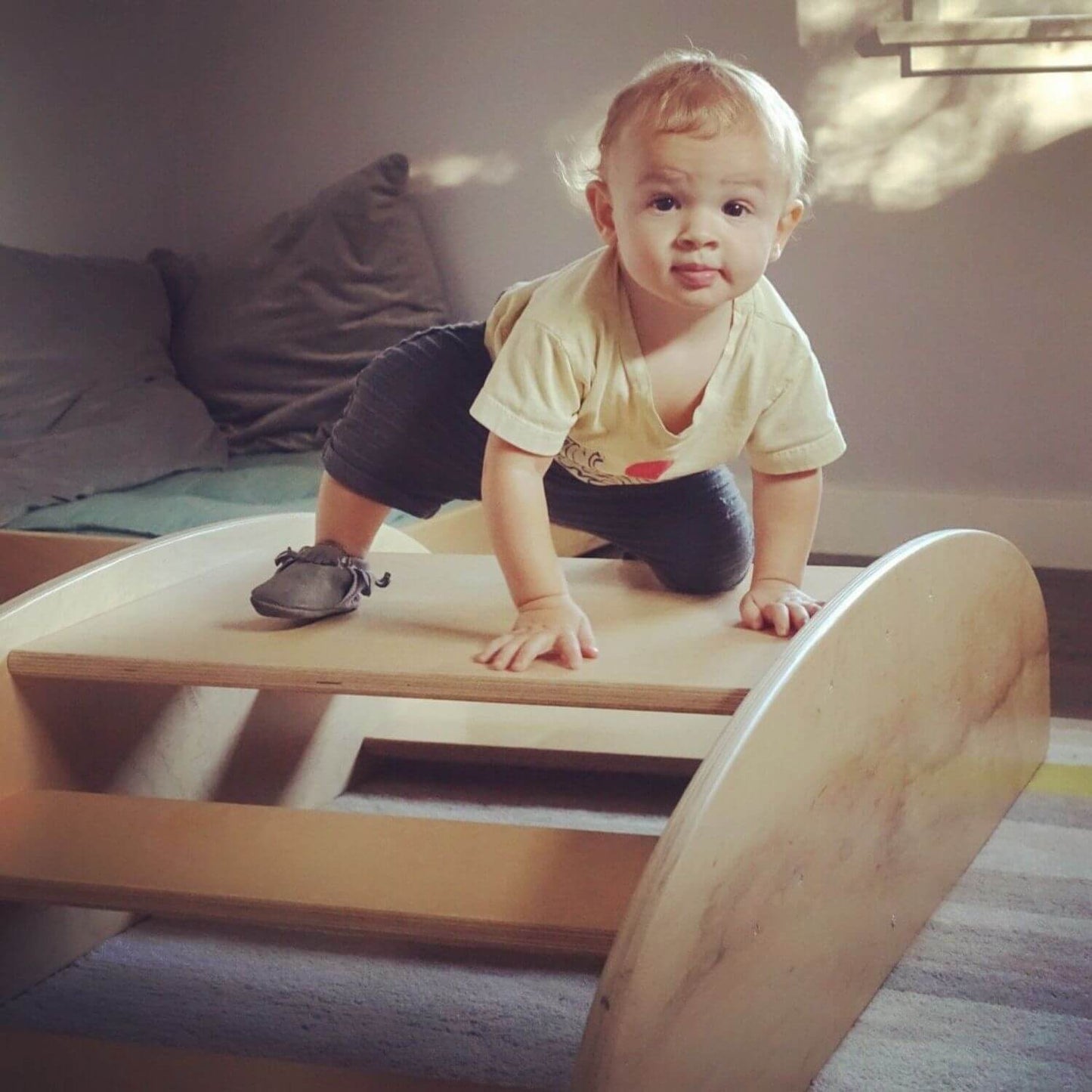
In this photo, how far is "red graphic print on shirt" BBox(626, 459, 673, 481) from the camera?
104 centimetres

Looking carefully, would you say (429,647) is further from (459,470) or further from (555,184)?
(555,184)

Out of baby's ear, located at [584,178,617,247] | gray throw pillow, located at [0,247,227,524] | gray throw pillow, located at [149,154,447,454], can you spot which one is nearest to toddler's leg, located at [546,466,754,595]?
baby's ear, located at [584,178,617,247]

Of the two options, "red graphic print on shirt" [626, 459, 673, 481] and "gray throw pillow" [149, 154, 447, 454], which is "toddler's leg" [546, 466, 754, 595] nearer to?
"red graphic print on shirt" [626, 459, 673, 481]

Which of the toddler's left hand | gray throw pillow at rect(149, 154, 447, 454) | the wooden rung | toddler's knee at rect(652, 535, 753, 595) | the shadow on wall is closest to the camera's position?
the wooden rung

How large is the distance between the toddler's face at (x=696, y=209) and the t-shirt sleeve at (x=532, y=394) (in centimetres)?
8

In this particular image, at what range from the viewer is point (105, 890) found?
81 cm

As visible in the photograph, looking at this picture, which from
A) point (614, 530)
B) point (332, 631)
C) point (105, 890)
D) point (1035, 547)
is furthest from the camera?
point (1035, 547)

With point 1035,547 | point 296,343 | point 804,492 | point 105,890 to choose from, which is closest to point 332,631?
→ point 105,890

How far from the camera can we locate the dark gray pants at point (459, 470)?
1137 mm

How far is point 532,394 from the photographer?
954 mm

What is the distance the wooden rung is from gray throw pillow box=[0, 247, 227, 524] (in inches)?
35.0

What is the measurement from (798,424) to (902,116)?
3.67 ft

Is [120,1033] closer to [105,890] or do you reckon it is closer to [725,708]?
[105,890]

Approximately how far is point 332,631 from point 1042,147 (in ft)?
4.51
